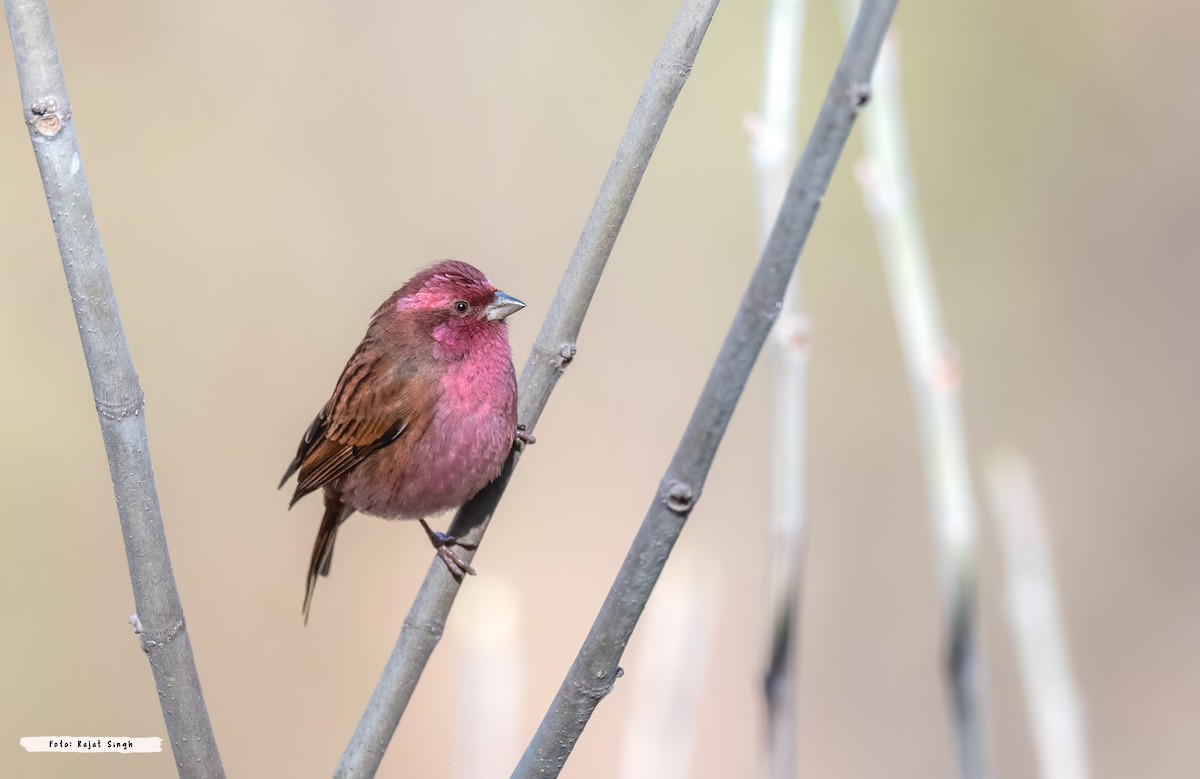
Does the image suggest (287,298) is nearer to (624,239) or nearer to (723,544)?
(624,239)

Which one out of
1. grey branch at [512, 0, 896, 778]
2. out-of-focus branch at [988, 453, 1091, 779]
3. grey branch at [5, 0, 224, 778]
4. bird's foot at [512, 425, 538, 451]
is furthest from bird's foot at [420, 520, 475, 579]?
out-of-focus branch at [988, 453, 1091, 779]

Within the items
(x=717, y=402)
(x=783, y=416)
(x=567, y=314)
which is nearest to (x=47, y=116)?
(x=567, y=314)

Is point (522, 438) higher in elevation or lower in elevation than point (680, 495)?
higher

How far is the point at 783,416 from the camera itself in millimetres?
2414

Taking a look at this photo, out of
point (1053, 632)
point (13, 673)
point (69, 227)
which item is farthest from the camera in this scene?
point (13, 673)

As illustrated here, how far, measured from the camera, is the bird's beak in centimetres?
367

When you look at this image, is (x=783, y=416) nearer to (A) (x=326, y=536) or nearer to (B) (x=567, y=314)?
(B) (x=567, y=314)

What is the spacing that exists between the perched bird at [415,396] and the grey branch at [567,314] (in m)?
0.63

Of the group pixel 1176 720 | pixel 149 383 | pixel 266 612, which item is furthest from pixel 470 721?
pixel 1176 720

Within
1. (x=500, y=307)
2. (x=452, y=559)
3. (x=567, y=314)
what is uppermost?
(x=500, y=307)

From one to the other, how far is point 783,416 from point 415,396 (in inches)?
60.9

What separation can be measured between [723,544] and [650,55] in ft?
9.42

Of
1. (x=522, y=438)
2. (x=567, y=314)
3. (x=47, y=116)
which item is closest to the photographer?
(x=47, y=116)

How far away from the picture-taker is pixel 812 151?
1.68 m
